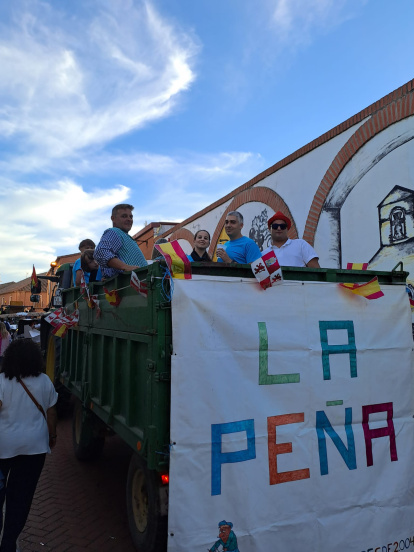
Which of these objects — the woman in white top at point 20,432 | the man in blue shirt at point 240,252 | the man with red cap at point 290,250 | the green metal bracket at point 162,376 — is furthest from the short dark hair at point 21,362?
the man with red cap at point 290,250

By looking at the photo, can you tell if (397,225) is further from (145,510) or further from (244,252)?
(145,510)

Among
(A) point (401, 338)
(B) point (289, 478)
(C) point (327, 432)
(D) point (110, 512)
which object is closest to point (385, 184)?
(A) point (401, 338)

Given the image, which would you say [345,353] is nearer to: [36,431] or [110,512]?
[36,431]

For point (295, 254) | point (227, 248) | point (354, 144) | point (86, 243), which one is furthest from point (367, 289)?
point (86, 243)

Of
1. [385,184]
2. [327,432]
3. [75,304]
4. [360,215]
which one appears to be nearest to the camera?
→ [327,432]

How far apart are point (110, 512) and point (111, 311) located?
189 centimetres

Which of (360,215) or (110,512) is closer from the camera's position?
(110,512)

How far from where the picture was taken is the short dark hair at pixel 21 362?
318 centimetres

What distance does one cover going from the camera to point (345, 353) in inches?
120

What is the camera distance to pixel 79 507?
408 cm

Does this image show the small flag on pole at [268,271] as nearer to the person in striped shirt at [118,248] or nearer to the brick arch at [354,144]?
the person in striped shirt at [118,248]

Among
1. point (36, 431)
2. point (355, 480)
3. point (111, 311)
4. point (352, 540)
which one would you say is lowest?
point (352, 540)

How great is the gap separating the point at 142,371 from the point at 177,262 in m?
0.87

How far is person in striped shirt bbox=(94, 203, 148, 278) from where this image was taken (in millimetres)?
3973
